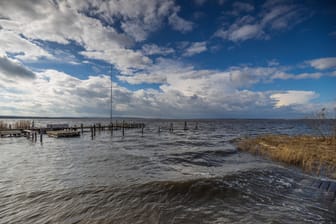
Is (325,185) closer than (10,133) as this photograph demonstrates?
Yes

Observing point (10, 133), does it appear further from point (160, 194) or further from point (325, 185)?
point (325, 185)

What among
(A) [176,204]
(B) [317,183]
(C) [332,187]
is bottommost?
(A) [176,204]

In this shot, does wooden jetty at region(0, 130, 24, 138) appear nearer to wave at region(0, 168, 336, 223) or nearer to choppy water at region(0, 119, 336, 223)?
choppy water at region(0, 119, 336, 223)

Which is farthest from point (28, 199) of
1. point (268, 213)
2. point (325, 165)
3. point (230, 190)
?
point (325, 165)

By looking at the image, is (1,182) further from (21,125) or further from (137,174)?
(21,125)

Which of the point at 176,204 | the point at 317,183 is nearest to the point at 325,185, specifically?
the point at 317,183

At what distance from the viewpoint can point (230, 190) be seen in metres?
10.9

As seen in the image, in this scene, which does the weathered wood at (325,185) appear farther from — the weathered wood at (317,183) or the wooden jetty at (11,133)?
the wooden jetty at (11,133)

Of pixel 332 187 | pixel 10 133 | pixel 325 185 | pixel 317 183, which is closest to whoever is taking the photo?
pixel 332 187

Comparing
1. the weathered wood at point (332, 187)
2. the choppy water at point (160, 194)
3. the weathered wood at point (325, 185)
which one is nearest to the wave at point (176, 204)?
the choppy water at point (160, 194)

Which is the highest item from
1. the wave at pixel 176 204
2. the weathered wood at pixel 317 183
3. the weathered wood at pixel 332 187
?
the weathered wood at pixel 332 187

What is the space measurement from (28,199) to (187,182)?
875 centimetres

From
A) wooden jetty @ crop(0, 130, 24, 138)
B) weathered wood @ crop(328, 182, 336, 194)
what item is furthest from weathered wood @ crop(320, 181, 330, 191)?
wooden jetty @ crop(0, 130, 24, 138)

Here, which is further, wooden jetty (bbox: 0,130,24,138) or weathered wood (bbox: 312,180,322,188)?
wooden jetty (bbox: 0,130,24,138)
